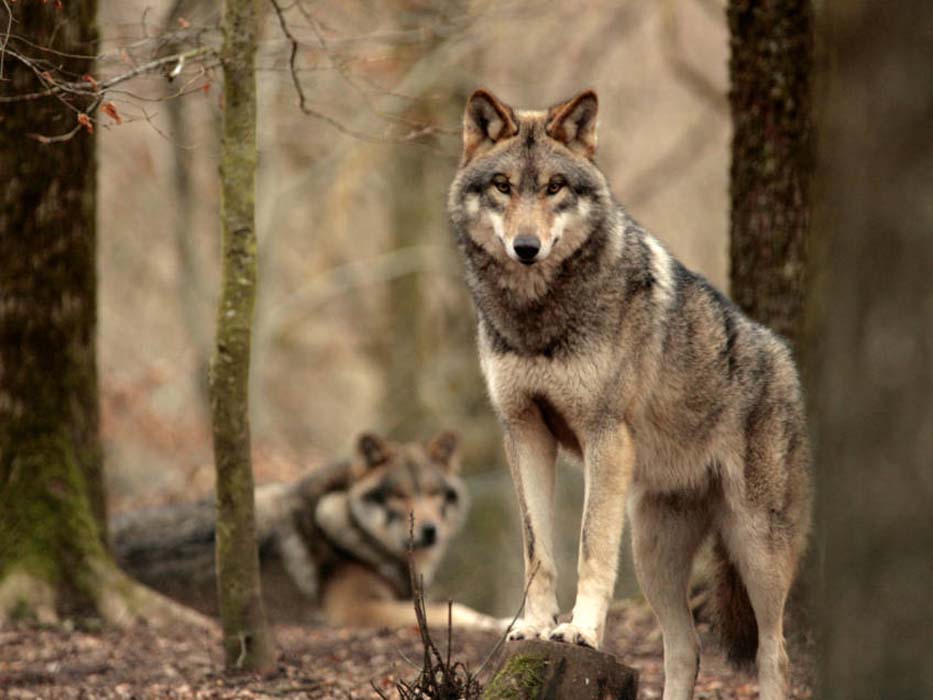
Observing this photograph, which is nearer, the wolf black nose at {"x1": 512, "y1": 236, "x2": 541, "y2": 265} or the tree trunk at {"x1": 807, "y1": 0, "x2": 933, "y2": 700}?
the tree trunk at {"x1": 807, "y1": 0, "x2": 933, "y2": 700}

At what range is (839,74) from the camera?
9.52ft

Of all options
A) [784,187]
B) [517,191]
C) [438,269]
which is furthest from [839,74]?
[438,269]

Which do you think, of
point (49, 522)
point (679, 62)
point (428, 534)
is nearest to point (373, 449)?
point (428, 534)

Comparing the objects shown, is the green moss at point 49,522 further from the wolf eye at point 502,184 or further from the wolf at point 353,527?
the wolf eye at point 502,184

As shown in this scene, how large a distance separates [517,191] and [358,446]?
17.6 ft

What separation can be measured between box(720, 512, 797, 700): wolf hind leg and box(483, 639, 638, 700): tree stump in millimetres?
1030

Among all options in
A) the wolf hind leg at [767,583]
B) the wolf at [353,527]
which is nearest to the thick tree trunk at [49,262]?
the wolf at [353,527]

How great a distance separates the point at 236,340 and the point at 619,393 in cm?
199

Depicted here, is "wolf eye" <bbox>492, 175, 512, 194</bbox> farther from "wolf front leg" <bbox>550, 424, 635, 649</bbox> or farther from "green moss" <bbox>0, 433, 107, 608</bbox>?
"green moss" <bbox>0, 433, 107, 608</bbox>

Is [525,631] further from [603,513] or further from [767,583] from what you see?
[767,583]

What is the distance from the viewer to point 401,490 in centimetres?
1050

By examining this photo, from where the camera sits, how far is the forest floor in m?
6.15

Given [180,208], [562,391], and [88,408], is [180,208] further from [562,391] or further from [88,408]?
[562,391]

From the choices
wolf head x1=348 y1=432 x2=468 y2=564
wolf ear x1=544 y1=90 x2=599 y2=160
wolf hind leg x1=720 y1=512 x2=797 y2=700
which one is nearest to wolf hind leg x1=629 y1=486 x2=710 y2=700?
wolf hind leg x1=720 y1=512 x2=797 y2=700
